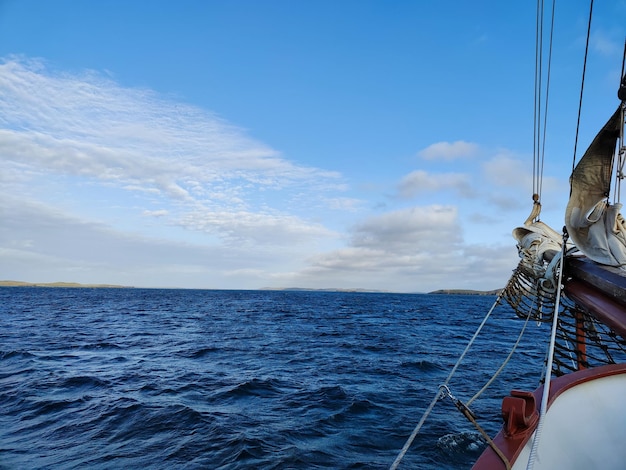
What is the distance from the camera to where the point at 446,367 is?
14.8 metres

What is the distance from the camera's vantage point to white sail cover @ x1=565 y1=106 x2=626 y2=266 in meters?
5.13

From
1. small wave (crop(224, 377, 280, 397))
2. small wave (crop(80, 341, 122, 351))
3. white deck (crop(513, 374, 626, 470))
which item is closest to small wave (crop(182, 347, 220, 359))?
small wave (crop(80, 341, 122, 351))

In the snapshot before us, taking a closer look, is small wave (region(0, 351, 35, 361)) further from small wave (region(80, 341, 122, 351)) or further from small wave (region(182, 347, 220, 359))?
small wave (region(182, 347, 220, 359))

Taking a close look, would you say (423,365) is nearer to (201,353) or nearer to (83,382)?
(201,353)

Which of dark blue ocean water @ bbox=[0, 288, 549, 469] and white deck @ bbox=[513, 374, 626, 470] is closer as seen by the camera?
white deck @ bbox=[513, 374, 626, 470]

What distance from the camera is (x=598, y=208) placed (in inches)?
220

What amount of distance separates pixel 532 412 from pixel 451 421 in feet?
24.3

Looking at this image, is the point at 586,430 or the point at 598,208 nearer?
the point at 586,430

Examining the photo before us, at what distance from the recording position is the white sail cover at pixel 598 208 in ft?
16.8

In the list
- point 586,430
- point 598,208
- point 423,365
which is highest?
point 598,208

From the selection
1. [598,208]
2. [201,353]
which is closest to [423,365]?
[201,353]

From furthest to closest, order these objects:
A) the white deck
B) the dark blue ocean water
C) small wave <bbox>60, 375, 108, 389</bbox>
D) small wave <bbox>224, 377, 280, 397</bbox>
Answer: small wave <bbox>60, 375, 108, 389</bbox> → small wave <bbox>224, 377, 280, 397</bbox> → the dark blue ocean water → the white deck

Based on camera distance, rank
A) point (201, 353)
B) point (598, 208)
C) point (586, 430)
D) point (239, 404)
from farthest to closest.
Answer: point (201, 353)
point (239, 404)
point (598, 208)
point (586, 430)

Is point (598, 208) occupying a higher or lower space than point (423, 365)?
higher
